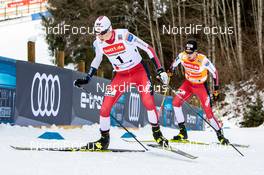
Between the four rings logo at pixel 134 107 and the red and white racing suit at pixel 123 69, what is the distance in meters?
6.63

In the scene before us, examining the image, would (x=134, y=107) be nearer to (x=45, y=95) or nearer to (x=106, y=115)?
(x=45, y=95)

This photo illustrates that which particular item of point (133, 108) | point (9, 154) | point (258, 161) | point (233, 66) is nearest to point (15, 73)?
point (9, 154)

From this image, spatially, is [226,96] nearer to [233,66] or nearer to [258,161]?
[233,66]

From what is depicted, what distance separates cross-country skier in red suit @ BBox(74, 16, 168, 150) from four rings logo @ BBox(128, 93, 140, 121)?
21.9 feet

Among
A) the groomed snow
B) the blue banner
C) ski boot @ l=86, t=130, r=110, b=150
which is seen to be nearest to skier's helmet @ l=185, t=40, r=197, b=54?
the groomed snow

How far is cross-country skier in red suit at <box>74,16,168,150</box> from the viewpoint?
20.0 ft

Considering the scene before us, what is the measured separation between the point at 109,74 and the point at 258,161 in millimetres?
22677

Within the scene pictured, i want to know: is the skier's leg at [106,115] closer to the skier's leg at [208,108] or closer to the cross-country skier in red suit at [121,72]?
the cross-country skier in red suit at [121,72]

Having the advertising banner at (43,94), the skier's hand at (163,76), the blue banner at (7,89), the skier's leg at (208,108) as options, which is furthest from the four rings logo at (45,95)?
the skier's hand at (163,76)

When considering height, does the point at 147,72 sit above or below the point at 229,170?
above

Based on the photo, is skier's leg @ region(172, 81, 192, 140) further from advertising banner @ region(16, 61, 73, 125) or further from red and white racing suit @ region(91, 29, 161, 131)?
red and white racing suit @ region(91, 29, 161, 131)

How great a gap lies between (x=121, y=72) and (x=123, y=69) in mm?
63

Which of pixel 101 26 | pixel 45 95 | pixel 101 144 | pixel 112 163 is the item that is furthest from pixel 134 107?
pixel 112 163

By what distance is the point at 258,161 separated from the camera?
6.29 meters
